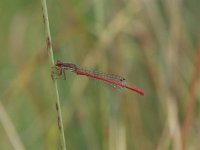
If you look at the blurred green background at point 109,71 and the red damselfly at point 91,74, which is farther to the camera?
the blurred green background at point 109,71

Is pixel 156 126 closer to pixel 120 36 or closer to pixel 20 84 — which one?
pixel 120 36

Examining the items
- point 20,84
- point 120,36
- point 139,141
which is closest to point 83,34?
point 120,36

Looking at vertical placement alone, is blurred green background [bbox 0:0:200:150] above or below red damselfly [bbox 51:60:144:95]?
above

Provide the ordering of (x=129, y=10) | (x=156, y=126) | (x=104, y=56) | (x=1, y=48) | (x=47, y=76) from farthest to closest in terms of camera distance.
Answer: (x=1, y=48) < (x=47, y=76) < (x=156, y=126) < (x=129, y=10) < (x=104, y=56)

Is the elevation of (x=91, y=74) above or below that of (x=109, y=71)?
below

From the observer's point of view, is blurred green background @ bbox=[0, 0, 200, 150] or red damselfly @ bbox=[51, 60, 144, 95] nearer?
red damselfly @ bbox=[51, 60, 144, 95]

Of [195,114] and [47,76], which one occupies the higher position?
[47,76]

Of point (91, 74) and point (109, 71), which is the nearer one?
point (91, 74)

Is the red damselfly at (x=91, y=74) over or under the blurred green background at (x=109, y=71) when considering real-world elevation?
under
